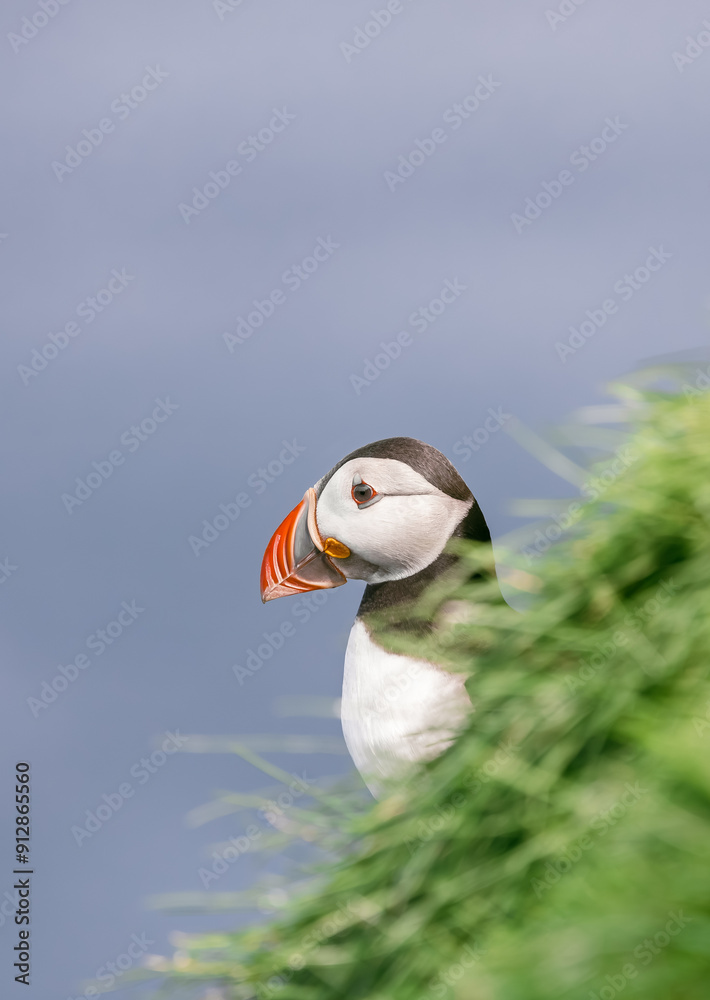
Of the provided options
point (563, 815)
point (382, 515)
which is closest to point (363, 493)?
point (382, 515)

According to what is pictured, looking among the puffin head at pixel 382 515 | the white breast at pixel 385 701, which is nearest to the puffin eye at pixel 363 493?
the puffin head at pixel 382 515

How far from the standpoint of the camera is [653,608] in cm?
114

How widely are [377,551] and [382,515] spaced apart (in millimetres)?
100

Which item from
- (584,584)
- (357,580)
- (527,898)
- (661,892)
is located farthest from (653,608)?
(357,580)

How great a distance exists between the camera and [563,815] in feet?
3.38

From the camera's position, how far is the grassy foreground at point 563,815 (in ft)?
2.39

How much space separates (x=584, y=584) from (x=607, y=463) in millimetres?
254

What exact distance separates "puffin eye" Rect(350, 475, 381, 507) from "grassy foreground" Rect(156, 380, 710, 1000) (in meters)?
1.16

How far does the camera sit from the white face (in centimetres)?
250

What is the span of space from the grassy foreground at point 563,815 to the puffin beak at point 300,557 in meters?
1.29

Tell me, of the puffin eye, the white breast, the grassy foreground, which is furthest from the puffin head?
the grassy foreground

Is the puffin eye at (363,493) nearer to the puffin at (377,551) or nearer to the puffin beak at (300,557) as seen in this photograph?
the puffin at (377,551)

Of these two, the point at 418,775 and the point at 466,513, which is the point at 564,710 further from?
the point at 466,513

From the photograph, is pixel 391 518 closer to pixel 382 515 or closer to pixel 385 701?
pixel 382 515
